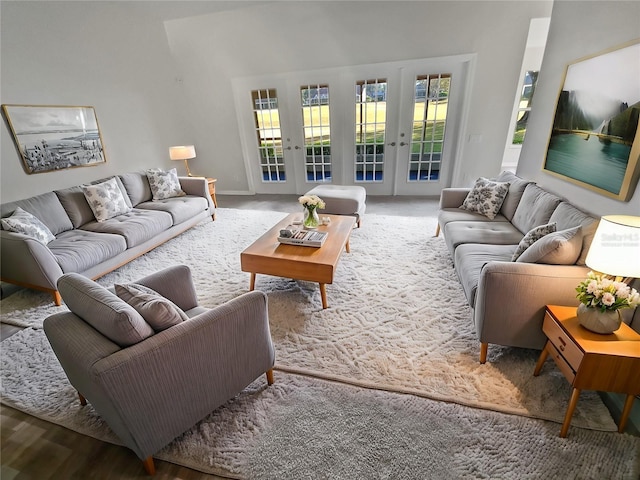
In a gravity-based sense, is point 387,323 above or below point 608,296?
below

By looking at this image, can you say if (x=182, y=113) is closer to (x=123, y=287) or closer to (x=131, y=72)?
(x=131, y=72)

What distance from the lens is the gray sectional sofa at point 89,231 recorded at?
2320 mm

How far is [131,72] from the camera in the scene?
167 inches

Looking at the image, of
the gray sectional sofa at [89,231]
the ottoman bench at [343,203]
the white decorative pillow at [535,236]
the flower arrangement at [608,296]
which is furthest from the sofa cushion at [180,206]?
the flower arrangement at [608,296]

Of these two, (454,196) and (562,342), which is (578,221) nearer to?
(562,342)

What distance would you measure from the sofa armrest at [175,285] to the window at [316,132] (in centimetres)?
405

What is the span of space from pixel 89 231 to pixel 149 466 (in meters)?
2.65

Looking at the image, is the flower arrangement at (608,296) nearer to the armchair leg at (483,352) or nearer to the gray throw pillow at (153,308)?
the armchair leg at (483,352)


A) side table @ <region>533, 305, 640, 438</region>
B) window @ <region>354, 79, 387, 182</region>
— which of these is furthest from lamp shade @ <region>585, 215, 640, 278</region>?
window @ <region>354, 79, 387, 182</region>

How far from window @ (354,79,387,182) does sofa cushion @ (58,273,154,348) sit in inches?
180

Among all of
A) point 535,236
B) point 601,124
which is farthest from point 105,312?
point 601,124

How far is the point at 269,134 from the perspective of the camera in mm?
5332

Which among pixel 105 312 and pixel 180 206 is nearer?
pixel 105 312

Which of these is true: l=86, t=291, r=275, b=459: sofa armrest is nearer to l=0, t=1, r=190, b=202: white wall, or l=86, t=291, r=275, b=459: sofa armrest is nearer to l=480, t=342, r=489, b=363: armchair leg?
l=480, t=342, r=489, b=363: armchair leg
